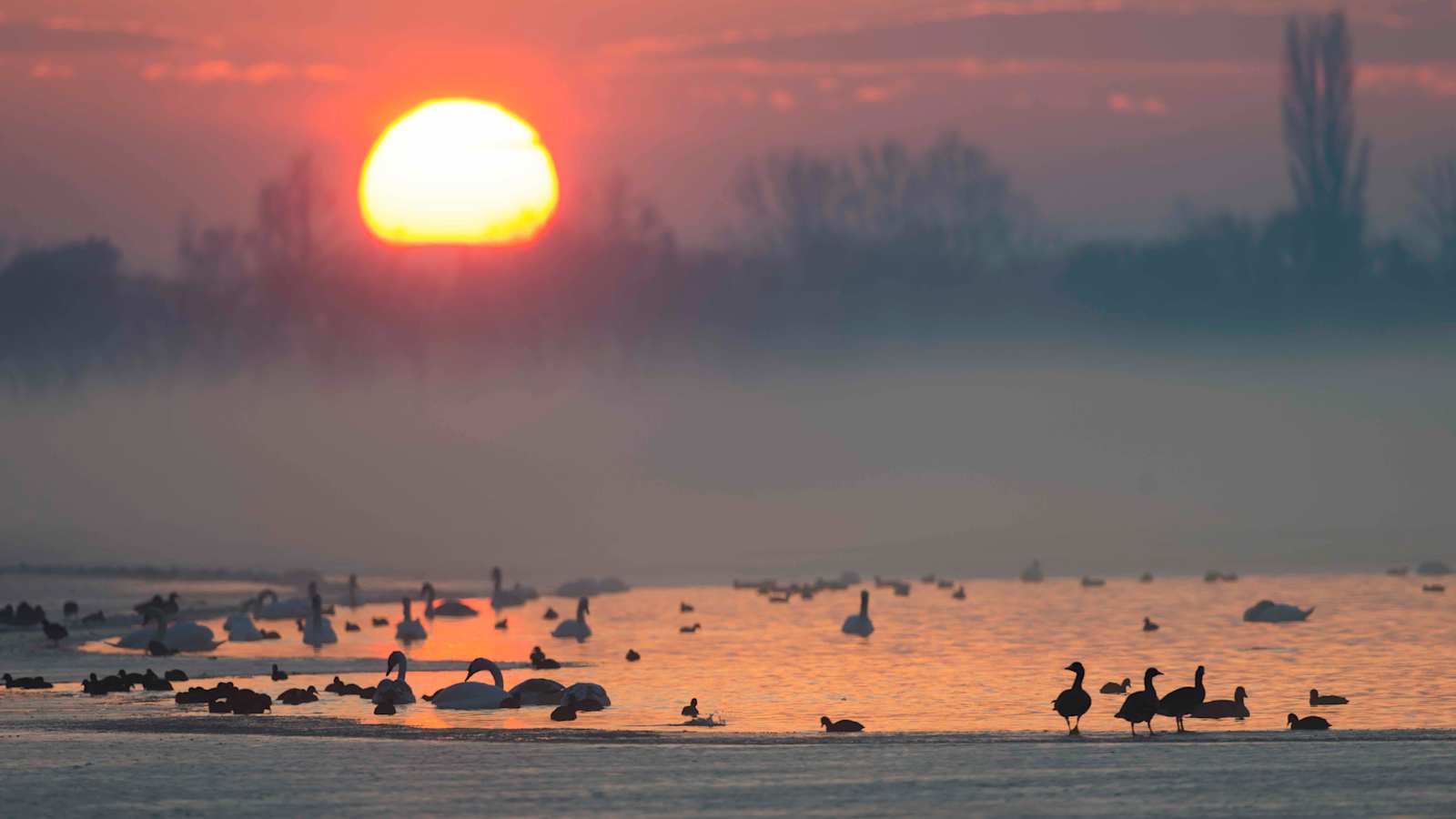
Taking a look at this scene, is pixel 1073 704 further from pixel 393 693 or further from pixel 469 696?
pixel 393 693

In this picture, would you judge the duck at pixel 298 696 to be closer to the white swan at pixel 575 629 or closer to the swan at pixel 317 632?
the swan at pixel 317 632

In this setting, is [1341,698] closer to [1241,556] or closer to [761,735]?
[761,735]

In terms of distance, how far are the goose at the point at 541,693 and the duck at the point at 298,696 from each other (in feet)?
12.2

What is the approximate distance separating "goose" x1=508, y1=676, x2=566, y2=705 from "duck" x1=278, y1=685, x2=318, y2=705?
3.73 metres

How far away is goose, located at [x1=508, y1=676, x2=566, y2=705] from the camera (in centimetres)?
4094

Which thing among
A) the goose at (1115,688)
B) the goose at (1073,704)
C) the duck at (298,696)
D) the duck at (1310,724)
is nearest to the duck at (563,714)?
the duck at (298,696)

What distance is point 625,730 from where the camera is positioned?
115ft

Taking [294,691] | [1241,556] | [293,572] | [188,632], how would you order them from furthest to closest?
[1241,556] < [293,572] < [188,632] < [294,691]

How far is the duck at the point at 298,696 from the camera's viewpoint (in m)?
39.8

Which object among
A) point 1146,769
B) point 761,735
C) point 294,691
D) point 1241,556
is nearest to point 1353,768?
point 1146,769

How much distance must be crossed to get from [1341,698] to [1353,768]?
11.4m

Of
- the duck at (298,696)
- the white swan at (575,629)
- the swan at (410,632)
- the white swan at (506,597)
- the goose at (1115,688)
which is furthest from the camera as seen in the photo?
the white swan at (506,597)

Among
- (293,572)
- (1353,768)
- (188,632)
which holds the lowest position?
(1353,768)

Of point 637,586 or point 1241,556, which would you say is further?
point 1241,556
